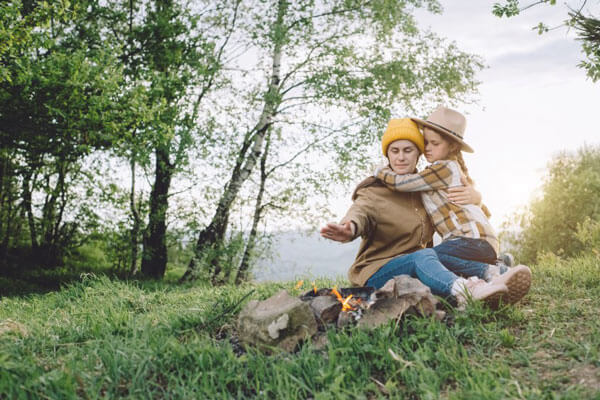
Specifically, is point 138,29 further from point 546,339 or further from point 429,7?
point 546,339

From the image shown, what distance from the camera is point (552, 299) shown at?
13.7 ft

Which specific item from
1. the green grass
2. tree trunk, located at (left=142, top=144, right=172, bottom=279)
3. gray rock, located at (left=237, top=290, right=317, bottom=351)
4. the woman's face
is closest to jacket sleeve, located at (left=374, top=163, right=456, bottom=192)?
the woman's face

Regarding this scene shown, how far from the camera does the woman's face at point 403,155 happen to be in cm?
427

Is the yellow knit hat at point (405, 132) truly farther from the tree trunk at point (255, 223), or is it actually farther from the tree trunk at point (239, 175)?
the tree trunk at point (255, 223)

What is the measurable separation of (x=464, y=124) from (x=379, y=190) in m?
1.02

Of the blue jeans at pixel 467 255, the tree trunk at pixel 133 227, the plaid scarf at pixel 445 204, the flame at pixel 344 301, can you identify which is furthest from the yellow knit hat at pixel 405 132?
the tree trunk at pixel 133 227

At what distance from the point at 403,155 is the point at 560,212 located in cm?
973

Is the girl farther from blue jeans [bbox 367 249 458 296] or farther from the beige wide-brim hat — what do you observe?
blue jeans [bbox 367 249 458 296]

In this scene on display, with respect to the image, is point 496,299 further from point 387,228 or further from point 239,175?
point 239,175

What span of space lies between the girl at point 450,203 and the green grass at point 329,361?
58cm

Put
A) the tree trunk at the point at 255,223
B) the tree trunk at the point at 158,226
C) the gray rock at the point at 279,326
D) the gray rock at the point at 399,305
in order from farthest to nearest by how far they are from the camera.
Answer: the tree trunk at the point at 255,223 → the tree trunk at the point at 158,226 → the gray rock at the point at 399,305 → the gray rock at the point at 279,326

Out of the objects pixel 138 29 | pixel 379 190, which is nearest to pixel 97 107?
pixel 138 29

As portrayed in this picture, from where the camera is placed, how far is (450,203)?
414 cm

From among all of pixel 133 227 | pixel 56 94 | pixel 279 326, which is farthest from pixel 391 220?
pixel 133 227
